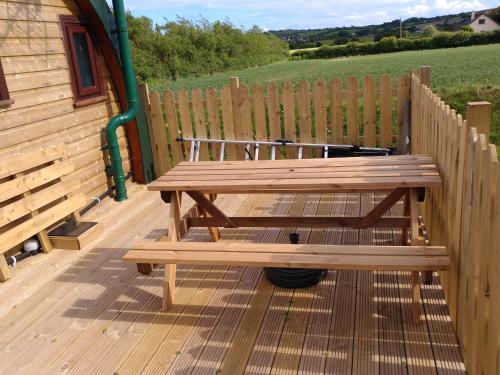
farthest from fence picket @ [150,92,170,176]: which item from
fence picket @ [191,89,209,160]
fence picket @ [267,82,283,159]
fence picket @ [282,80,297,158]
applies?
fence picket @ [282,80,297,158]

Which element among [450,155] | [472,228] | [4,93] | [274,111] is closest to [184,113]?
[274,111]

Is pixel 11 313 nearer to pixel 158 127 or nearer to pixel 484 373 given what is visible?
pixel 484 373

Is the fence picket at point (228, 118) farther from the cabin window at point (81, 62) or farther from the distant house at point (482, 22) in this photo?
the distant house at point (482, 22)

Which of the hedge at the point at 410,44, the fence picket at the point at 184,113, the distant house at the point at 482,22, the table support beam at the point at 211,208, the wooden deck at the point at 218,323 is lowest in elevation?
the wooden deck at the point at 218,323

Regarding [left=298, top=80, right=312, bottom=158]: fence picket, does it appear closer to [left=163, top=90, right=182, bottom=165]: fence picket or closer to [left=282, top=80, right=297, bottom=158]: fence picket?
[left=282, top=80, right=297, bottom=158]: fence picket

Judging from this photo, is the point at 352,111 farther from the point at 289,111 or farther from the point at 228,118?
the point at 228,118

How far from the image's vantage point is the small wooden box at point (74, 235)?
4.68 meters

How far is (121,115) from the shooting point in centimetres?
612

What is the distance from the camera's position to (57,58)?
539 centimetres

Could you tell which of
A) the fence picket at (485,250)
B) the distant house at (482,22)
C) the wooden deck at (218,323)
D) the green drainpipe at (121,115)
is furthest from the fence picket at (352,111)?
the distant house at (482,22)

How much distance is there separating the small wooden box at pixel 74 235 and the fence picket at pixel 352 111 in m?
3.41

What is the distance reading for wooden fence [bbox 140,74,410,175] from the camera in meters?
5.89

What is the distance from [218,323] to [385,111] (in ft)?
12.9

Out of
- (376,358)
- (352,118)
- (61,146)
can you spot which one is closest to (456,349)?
(376,358)
